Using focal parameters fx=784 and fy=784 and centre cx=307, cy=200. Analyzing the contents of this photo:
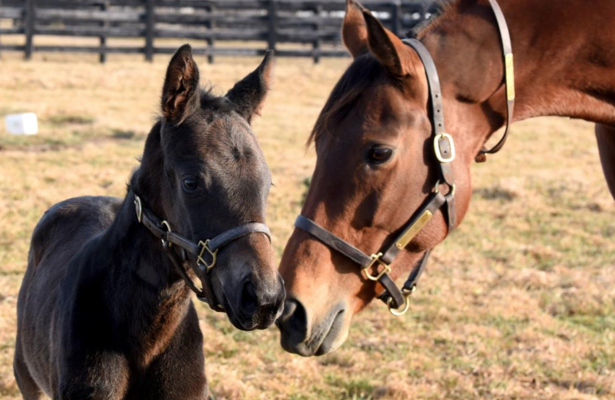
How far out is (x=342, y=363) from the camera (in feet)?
15.3

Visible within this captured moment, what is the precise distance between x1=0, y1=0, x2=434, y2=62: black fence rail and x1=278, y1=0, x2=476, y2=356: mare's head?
1628 centimetres

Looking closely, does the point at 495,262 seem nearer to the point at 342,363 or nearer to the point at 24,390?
the point at 342,363

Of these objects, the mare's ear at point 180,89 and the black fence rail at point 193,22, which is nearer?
the mare's ear at point 180,89

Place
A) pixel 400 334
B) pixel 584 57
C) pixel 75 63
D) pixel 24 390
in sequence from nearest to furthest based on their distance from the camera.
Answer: pixel 584 57
pixel 24 390
pixel 400 334
pixel 75 63

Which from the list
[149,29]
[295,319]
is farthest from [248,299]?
[149,29]

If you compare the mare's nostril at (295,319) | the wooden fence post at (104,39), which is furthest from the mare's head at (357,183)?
the wooden fence post at (104,39)

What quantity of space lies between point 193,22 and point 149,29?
1183 millimetres

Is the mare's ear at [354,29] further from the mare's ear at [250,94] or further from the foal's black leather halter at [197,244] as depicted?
the foal's black leather halter at [197,244]

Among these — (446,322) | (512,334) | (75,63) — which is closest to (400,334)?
(446,322)

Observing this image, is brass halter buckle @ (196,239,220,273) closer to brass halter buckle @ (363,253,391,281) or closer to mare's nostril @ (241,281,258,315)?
mare's nostril @ (241,281,258,315)

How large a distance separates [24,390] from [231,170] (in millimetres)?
1969

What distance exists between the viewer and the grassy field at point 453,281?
439 cm

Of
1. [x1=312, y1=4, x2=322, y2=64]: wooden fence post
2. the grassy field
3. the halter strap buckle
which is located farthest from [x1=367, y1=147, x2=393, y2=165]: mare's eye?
[x1=312, y1=4, x2=322, y2=64]: wooden fence post

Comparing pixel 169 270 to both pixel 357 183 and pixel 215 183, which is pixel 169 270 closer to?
pixel 215 183
